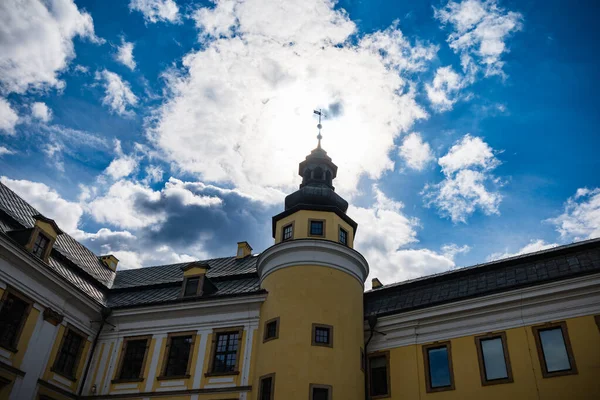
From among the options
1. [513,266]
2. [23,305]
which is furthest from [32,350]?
[513,266]

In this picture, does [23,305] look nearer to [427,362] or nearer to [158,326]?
[158,326]

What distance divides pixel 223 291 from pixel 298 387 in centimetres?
808

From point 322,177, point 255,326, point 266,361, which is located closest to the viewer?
point 266,361

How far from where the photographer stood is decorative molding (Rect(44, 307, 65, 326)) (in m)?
26.3

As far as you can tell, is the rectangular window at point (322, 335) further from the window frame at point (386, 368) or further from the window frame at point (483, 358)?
the window frame at point (483, 358)

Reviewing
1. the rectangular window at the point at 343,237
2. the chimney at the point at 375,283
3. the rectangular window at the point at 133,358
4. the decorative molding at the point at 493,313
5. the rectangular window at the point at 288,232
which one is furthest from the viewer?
the chimney at the point at 375,283

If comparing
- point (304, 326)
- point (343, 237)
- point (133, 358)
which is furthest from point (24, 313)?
point (343, 237)

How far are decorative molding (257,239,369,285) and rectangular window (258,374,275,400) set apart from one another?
17.9 feet

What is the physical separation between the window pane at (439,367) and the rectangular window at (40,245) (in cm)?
1924

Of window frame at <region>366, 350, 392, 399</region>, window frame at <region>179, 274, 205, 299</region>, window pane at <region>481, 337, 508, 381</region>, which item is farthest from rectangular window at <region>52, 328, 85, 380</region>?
window pane at <region>481, 337, 508, 381</region>

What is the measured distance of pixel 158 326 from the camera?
2872 cm

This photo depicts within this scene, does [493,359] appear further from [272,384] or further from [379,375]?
[272,384]

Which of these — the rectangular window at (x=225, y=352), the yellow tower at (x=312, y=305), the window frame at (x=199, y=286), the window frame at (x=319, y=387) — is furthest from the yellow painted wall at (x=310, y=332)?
the window frame at (x=199, y=286)

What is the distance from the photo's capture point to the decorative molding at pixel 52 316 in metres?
26.3
